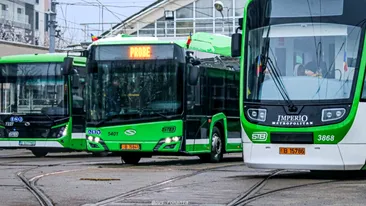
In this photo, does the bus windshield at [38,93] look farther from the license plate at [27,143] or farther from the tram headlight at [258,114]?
the tram headlight at [258,114]

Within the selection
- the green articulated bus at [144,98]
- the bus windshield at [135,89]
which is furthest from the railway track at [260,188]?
the bus windshield at [135,89]

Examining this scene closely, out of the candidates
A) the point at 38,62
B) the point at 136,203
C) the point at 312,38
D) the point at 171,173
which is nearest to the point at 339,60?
the point at 312,38

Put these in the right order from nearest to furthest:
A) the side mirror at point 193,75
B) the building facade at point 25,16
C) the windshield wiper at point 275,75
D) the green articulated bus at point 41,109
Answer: the windshield wiper at point 275,75, the side mirror at point 193,75, the green articulated bus at point 41,109, the building facade at point 25,16

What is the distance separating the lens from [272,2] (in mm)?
Result: 16047

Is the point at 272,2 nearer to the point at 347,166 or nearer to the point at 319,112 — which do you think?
the point at 319,112

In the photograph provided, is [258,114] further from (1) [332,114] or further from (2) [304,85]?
(1) [332,114]

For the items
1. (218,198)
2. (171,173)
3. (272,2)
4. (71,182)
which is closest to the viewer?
(218,198)

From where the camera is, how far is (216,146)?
886 inches

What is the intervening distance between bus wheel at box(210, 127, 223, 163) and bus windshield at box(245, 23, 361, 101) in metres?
6.34

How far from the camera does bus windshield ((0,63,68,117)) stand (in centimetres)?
2541

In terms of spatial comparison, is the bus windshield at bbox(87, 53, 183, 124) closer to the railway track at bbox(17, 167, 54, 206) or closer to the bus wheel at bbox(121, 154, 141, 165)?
the bus wheel at bbox(121, 154, 141, 165)

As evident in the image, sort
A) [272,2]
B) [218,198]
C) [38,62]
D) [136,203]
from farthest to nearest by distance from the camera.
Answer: [38,62] < [272,2] < [218,198] < [136,203]

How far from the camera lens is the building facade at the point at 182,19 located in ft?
172

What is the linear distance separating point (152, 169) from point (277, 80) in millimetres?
4241
